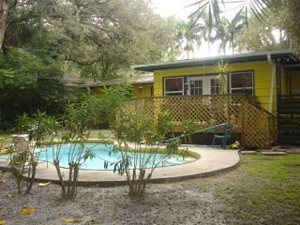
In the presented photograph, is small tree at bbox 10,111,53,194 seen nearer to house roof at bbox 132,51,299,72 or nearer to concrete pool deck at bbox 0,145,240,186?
concrete pool deck at bbox 0,145,240,186

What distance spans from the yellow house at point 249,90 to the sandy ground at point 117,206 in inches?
230

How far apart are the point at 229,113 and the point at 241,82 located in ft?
7.23

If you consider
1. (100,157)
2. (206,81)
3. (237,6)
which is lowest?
(100,157)

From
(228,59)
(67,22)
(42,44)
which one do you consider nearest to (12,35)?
(42,44)

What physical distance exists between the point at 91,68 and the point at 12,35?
737 cm

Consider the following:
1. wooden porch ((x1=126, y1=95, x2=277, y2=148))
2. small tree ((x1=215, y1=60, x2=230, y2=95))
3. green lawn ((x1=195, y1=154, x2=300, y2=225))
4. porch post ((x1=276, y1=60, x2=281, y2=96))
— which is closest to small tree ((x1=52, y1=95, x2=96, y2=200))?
green lawn ((x1=195, y1=154, x2=300, y2=225))

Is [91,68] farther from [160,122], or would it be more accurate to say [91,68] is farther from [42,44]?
[160,122]

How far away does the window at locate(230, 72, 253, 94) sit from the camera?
12781mm

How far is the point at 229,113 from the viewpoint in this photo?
11.4 meters

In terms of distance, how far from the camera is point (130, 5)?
20.0 metres

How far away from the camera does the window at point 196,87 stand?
1418cm

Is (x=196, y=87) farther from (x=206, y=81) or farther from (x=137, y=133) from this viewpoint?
(x=137, y=133)

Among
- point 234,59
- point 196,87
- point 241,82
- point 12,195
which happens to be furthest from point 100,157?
point 241,82

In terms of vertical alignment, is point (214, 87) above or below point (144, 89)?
below
